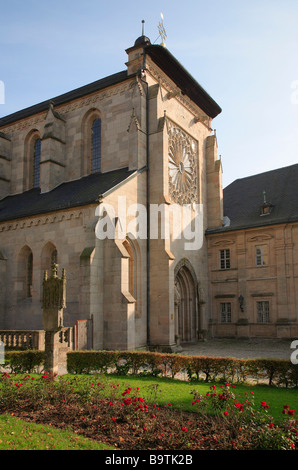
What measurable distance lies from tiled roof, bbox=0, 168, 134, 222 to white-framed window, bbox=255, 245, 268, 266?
428 inches

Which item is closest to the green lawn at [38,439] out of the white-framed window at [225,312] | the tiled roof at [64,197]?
the tiled roof at [64,197]

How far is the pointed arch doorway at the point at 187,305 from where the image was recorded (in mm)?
25453

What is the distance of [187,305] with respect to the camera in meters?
25.9

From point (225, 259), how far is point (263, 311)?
14.9ft

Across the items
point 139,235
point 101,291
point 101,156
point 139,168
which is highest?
point 101,156

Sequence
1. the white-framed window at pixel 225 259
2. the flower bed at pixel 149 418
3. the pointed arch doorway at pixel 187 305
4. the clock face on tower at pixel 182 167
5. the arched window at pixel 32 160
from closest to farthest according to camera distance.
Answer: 1. the flower bed at pixel 149 418
2. the clock face on tower at pixel 182 167
3. the pointed arch doorway at pixel 187 305
4. the white-framed window at pixel 225 259
5. the arched window at pixel 32 160

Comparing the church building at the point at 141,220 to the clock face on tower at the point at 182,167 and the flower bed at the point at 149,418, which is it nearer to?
the clock face on tower at the point at 182,167

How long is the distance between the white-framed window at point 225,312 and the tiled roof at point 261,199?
5340 millimetres

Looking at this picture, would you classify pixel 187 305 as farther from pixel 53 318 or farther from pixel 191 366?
pixel 53 318

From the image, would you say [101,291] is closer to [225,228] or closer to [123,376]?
[123,376]

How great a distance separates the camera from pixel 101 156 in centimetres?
2414

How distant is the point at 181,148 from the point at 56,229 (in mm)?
11149
